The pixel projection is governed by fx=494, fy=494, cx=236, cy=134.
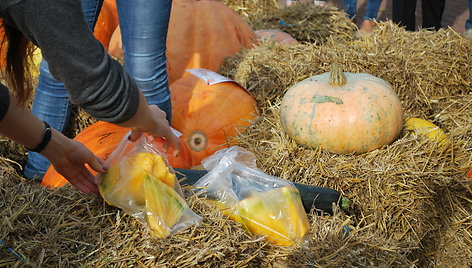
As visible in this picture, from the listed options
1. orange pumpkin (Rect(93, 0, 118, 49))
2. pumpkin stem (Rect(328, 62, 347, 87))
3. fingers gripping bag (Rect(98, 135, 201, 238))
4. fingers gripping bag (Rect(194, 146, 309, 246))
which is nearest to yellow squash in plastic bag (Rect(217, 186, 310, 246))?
fingers gripping bag (Rect(194, 146, 309, 246))

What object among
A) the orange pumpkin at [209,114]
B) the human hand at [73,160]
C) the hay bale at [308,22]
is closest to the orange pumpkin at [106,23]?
the orange pumpkin at [209,114]

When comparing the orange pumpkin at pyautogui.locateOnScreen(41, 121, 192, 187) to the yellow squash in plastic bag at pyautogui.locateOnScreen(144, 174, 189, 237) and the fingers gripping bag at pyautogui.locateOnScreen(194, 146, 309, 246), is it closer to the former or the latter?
the fingers gripping bag at pyautogui.locateOnScreen(194, 146, 309, 246)

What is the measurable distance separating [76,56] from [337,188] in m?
1.72

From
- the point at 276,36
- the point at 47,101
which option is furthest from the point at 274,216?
the point at 276,36

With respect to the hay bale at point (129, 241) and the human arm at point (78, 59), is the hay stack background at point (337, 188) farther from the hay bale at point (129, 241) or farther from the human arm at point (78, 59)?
the human arm at point (78, 59)

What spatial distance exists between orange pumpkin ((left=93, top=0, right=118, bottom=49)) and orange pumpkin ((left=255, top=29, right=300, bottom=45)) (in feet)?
4.70

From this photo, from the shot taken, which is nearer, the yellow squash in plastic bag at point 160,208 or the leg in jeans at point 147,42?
the yellow squash in plastic bag at point 160,208

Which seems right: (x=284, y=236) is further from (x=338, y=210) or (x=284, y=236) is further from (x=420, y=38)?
(x=420, y=38)

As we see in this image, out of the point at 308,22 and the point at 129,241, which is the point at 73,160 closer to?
the point at 129,241

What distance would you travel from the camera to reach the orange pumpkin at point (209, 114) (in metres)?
3.38

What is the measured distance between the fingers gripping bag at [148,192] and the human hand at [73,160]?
7 cm

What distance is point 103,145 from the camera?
305 centimetres

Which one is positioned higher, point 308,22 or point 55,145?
point 55,145

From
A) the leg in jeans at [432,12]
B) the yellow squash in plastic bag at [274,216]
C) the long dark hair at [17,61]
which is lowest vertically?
the leg in jeans at [432,12]
